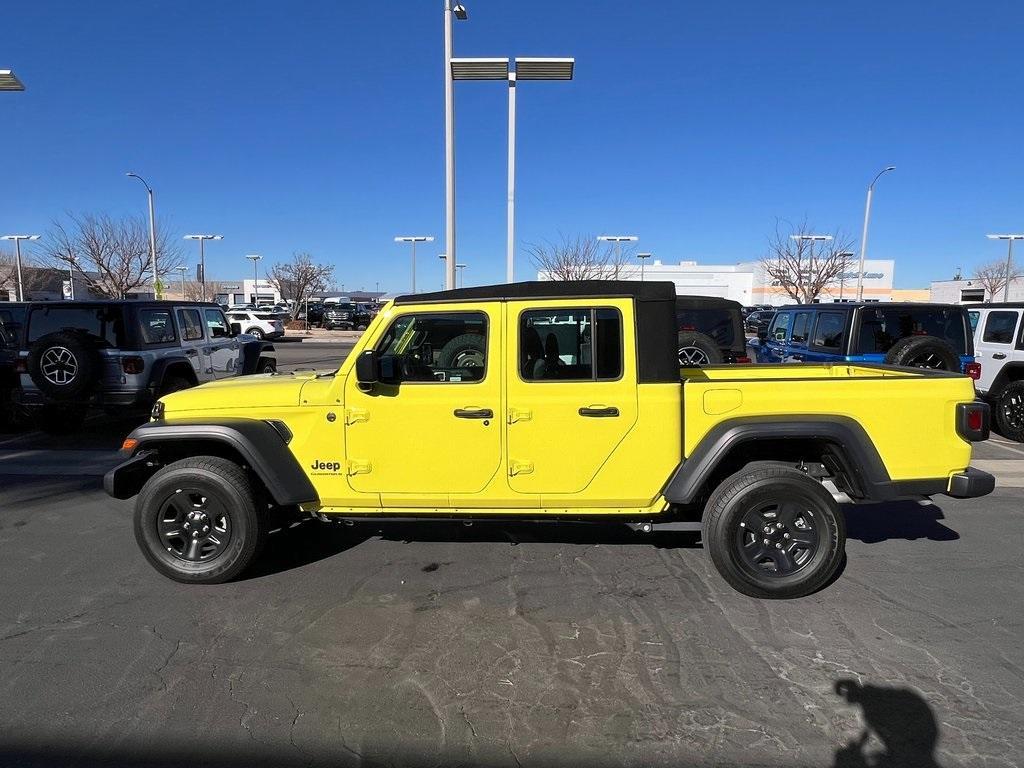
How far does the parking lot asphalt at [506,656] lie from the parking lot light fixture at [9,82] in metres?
9.93

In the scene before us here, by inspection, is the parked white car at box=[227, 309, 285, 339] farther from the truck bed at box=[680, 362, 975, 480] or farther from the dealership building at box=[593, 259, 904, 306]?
the dealership building at box=[593, 259, 904, 306]

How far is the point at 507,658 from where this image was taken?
3273mm

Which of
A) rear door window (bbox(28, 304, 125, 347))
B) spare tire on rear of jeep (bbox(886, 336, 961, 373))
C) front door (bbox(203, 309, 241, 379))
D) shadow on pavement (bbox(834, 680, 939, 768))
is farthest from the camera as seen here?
front door (bbox(203, 309, 241, 379))

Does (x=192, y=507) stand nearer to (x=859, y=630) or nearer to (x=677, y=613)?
(x=677, y=613)

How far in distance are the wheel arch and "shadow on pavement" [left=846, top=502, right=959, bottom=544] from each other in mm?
1377

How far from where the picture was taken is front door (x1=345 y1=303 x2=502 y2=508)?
3938 mm

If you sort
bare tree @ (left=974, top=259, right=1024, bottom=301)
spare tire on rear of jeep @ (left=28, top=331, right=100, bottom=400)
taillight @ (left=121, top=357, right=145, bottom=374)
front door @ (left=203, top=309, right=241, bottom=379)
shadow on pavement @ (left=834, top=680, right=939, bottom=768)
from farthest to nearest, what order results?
bare tree @ (left=974, top=259, right=1024, bottom=301), front door @ (left=203, top=309, right=241, bottom=379), taillight @ (left=121, top=357, right=145, bottom=374), spare tire on rear of jeep @ (left=28, top=331, right=100, bottom=400), shadow on pavement @ (left=834, top=680, right=939, bottom=768)

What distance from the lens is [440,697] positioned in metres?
2.96

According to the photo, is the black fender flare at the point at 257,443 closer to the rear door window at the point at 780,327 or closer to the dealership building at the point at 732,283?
the rear door window at the point at 780,327

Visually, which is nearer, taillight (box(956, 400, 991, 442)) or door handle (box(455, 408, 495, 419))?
taillight (box(956, 400, 991, 442))

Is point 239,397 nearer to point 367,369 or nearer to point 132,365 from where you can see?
point 367,369

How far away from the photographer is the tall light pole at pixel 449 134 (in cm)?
1198

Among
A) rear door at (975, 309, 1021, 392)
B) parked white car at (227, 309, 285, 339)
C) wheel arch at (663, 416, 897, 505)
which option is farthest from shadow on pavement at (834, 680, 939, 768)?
parked white car at (227, 309, 285, 339)

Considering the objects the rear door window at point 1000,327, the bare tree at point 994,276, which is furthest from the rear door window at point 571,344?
the bare tree at point 994,276
